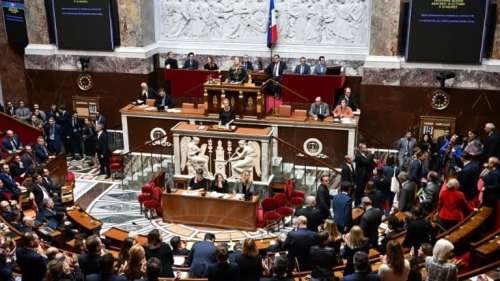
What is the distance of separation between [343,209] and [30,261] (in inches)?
206

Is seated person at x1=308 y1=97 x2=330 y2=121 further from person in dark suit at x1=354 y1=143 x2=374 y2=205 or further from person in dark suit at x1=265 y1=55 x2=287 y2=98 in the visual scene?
person in dark suit at x1=354 y1=143 x2=374 y2=205

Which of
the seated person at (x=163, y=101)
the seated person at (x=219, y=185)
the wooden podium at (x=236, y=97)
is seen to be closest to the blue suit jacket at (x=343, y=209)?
the seated person at (x=219, y=185)

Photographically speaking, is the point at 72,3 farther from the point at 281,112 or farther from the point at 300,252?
the point at 300,252

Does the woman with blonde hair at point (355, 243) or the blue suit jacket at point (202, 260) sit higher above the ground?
the woman with blonde hair at point (355, 243)

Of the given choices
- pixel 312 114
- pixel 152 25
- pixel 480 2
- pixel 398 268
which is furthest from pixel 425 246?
pixel 152 25

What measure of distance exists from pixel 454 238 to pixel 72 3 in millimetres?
13335

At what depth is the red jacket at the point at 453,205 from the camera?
9.58 m

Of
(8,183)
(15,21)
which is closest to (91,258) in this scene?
(8,183)

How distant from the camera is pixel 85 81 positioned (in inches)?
718

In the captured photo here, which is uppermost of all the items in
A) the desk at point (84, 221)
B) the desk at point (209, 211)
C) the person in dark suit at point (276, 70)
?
the person in dark suit at point (276, 70)

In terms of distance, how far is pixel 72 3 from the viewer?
57.8ft

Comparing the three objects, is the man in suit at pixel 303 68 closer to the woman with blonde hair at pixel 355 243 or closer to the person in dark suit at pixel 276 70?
the person in dark suit at pixel 276 70

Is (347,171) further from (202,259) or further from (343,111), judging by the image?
(202,259)

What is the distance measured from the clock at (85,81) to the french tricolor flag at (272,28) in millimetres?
5579
